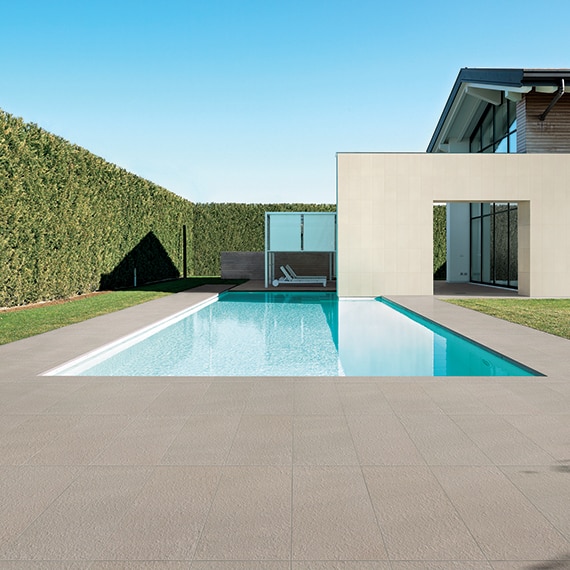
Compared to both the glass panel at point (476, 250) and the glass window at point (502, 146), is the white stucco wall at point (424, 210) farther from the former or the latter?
the glass panel at point (476, 250)

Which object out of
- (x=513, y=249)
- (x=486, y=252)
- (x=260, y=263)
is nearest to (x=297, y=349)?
(x=513, y=249)

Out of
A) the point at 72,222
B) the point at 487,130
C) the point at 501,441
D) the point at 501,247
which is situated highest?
the point at 487,130

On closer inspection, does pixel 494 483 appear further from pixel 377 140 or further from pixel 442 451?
pixel 377 140

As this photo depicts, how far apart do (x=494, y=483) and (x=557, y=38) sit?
16174mm

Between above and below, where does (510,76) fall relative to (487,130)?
above

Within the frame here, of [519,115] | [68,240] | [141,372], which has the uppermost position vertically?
[519,115]

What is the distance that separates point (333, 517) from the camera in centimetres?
237

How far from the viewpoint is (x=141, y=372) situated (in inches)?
237

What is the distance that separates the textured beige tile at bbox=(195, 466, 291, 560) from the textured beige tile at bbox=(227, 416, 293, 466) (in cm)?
12

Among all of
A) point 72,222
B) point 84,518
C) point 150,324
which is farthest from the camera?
point 72,222

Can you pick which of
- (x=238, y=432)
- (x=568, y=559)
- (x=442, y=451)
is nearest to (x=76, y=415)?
(x=238, y=432)

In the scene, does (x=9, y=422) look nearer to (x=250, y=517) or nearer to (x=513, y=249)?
(x=250, y=517)

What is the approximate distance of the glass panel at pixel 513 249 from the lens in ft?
51.6

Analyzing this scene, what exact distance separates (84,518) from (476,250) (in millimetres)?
18670
